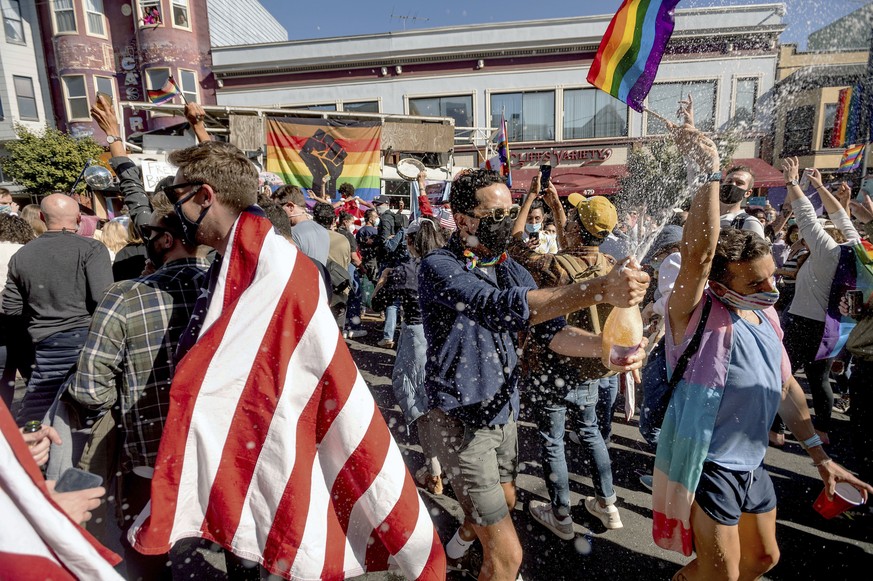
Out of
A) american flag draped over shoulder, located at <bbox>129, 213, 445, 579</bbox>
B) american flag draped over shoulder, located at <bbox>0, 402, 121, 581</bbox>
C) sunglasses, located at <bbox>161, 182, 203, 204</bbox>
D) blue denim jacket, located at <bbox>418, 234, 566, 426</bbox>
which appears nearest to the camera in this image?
american flag draped over shoulder, located at <bbox>0, 402, 121, 581</bbox>

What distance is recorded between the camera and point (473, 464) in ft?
6.86

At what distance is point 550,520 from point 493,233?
2086 millimetres

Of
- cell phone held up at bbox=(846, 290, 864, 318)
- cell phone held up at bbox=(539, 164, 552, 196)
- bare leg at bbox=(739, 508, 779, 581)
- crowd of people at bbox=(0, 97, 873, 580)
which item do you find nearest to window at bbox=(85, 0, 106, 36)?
crowd of people at bbox=(0, 97, 873, 580)

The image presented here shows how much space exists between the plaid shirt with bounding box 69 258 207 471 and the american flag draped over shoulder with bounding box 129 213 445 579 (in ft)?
1.42

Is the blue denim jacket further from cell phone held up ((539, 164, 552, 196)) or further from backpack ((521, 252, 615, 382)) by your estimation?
cell phone held up ((539, 164, 552, 196))

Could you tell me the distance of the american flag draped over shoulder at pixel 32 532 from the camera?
848 mm

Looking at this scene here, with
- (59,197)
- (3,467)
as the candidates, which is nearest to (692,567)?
(3,467)

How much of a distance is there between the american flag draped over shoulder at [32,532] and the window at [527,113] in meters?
20.6

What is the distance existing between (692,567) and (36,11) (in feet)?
105

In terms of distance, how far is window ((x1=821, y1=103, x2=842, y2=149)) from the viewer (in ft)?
63.3

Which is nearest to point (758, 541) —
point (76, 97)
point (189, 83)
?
point (189, 83)

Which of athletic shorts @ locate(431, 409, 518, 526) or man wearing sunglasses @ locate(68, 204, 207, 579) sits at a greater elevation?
man wearing sunglasses @ locate(68, 204, 207, 579)

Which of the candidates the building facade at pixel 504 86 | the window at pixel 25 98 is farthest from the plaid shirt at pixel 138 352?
the window at pixel 25 98

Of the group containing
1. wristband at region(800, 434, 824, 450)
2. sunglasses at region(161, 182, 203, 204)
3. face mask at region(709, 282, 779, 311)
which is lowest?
wristband at region(800, 434, 824, 450)
